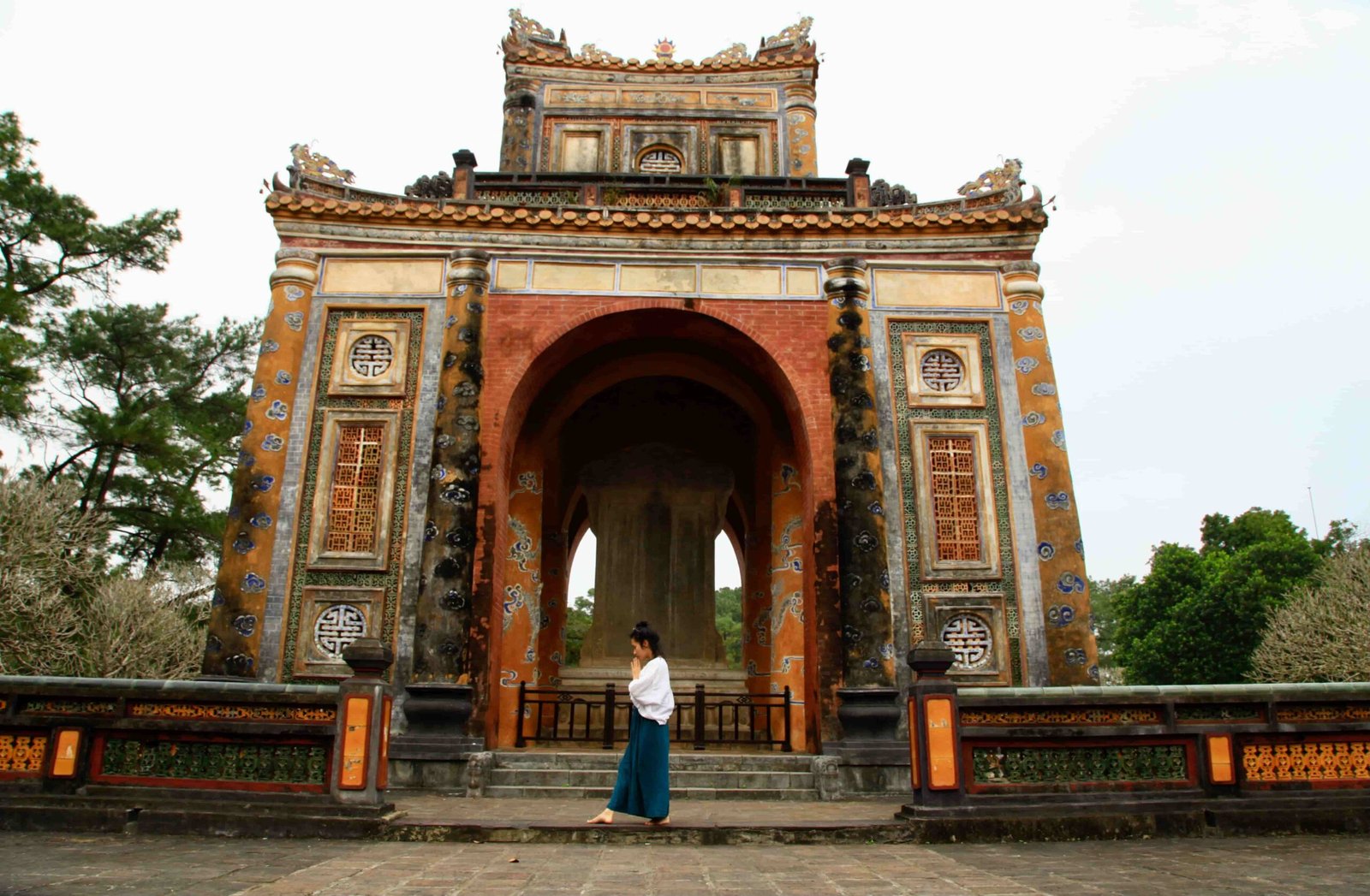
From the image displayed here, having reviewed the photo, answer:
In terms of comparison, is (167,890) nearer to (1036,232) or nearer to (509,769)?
(509,769)

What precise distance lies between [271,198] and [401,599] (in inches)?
238

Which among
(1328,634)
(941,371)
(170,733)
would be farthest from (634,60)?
(1328,634)

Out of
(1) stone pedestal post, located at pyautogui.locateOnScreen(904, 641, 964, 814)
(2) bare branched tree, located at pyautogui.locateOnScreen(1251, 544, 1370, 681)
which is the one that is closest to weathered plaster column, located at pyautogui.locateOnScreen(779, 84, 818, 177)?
(1) stone pedestal post, located at pyautogui.locateOnScreen(904, 641, 964, 814)

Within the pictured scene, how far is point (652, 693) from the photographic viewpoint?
707 cm

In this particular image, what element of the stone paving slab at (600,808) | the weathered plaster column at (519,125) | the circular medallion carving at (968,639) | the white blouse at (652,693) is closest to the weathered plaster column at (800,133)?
the weathered plaster column at (519,125)

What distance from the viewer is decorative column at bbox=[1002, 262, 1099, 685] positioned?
455 inches

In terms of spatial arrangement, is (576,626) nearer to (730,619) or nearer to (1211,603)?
(730,619)

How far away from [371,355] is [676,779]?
702 centimetres

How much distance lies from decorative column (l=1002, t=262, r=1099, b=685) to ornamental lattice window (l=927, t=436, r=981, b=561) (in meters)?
0.74

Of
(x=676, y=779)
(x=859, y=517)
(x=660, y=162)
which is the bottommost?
(x=676, y=779)

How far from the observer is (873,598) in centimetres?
1156

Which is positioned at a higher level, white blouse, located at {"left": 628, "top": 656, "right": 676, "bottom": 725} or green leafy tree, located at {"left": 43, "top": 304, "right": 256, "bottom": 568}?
green leafy tree, located at {"left": 43, "top": 304, "right": 256, "bottom": 568}

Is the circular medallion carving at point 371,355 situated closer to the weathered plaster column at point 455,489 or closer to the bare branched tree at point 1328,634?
the weathered plaster column at point 455,489

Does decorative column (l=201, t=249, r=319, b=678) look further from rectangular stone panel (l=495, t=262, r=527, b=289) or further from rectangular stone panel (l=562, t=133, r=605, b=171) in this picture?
rectangular stone panel (l=562, t=133, r=605, b=171)
